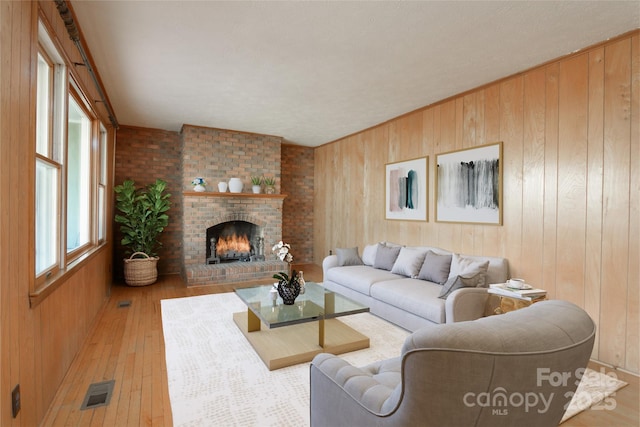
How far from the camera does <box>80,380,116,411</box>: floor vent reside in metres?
2.13

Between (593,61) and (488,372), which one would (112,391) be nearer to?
(488,372)

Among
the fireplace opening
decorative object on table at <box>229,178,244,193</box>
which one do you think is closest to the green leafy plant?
the fireplace opening

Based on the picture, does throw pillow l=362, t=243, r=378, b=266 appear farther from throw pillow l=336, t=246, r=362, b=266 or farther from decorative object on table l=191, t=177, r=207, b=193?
decorative object on table l=191, t=177, r=207, b=193

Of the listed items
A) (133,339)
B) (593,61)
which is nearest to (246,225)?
(133,339)

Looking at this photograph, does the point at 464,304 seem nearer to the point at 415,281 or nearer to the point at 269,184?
the point at 415,281

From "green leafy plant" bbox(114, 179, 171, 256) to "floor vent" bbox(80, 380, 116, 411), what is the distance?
11.5 ft

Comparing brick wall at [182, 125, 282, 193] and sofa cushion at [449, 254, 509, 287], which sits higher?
brick wall at [182, 125, 282, 193]

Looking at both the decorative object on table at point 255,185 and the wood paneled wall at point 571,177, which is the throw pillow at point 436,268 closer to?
the wood paneled wall at point 571,177

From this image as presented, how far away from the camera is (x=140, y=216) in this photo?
5512mm

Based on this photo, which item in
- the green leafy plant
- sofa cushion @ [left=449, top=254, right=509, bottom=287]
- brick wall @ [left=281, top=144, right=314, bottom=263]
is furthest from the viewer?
brick wall @ [left=281, top=144, right=314, bottom=263]

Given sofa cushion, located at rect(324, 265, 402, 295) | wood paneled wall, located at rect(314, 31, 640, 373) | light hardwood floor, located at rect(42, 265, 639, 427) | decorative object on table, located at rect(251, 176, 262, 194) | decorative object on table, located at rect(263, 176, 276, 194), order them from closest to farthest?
light hardwood floor, located at rect(42, 265, 639, 427) < wood paneled wall, located at rect(314, 31, 640, 373) < sofa cushion, located at rect(324, 265, 402, 295) < decorative object on table, located at rect(251, 176, 262, 194) < decorative object on table, located at rect(263, 176, 276, 194)

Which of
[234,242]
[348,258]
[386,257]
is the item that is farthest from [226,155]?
[386,257]

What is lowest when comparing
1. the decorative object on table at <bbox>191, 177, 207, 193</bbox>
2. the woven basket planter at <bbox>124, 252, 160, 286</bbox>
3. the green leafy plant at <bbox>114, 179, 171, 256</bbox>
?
the woven basket planter at <bbox>124, 252, 160, 286</bbox>

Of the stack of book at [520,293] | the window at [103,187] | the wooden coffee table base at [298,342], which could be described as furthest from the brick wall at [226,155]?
the stack of book at [520,293]
